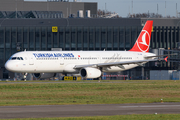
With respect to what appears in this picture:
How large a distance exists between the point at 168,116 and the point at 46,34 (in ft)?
248

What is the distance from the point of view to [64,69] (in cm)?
5916

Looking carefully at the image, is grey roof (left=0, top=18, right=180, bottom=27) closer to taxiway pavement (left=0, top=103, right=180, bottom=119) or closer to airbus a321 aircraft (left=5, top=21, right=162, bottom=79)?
airbus a321 aircraft (left=5, top=21, right=162, bottom=79)

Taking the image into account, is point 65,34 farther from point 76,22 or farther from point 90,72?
point 90,72

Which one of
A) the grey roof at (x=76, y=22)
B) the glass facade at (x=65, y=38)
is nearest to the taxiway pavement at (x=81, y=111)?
the grey roof at (x=76, y=22)


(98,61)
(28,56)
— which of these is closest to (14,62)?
(28,56)

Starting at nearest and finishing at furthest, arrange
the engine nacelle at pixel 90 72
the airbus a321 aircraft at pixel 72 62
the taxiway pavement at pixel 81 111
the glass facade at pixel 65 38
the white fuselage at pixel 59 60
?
1. the taxiway pavement at pixel 81 111
2. the white fuselage at pixel 59 60
3. the airbus a321 aircraft at pixel 72 62
4. the engine nacelle at pixel 90 72
5. the glass facade at pixel 65 38

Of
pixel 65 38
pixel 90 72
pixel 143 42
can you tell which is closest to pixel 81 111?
pixel 90 72

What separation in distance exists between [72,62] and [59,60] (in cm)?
235

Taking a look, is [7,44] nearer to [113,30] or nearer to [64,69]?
[113,30]

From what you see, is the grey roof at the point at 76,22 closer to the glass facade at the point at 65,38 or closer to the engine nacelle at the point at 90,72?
the glass facade at the point at 65,38

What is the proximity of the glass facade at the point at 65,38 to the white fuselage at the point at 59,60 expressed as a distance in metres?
30.0

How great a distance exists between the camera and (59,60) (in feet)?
191

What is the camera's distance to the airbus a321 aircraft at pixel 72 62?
55406mm

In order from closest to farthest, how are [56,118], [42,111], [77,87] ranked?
[56,118] → [42,111] → [77,87]
